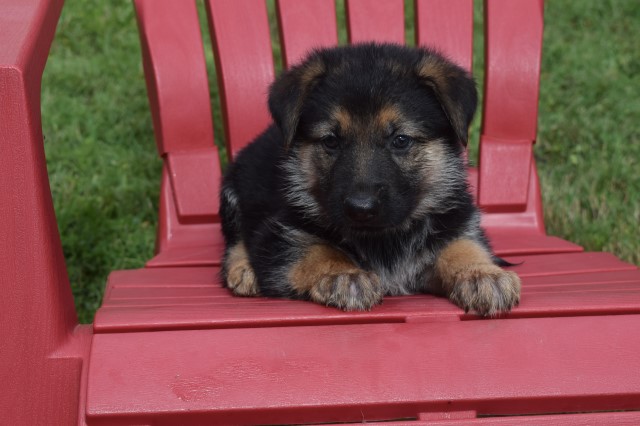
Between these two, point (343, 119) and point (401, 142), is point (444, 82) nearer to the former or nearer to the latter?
point (401, 142)

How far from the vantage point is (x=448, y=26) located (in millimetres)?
4934

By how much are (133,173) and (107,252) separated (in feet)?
3.08

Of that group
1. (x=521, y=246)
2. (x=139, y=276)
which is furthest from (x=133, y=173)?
(x=521, y=246)

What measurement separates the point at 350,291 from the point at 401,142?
2.17 feet

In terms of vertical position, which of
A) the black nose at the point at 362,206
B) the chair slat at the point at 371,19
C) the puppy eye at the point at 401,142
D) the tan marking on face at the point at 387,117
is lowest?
the black nose at the point at 362,206

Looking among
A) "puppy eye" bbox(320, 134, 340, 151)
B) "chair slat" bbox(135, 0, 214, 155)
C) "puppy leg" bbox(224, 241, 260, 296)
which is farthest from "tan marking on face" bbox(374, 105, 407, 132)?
"chair slat" bbox(135, 0, 214, 155)

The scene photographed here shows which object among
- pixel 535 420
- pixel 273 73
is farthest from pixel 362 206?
pixel 273 73

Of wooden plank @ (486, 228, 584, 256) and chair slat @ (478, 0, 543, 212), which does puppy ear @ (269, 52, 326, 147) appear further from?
chair slat @ (478, 0, 543, 212)

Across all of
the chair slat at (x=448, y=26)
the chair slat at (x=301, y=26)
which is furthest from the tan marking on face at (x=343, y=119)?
the chair slat at (x=448, y=26)

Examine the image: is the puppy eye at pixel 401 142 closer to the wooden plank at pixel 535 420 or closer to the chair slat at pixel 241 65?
the wooden plank at pixel 535 420

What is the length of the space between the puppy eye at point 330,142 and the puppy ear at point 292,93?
0.12m

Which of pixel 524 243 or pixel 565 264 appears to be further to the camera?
pixel 524 243

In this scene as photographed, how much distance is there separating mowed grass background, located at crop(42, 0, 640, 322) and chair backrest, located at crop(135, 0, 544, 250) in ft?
2.56

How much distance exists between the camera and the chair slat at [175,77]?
4.71m
